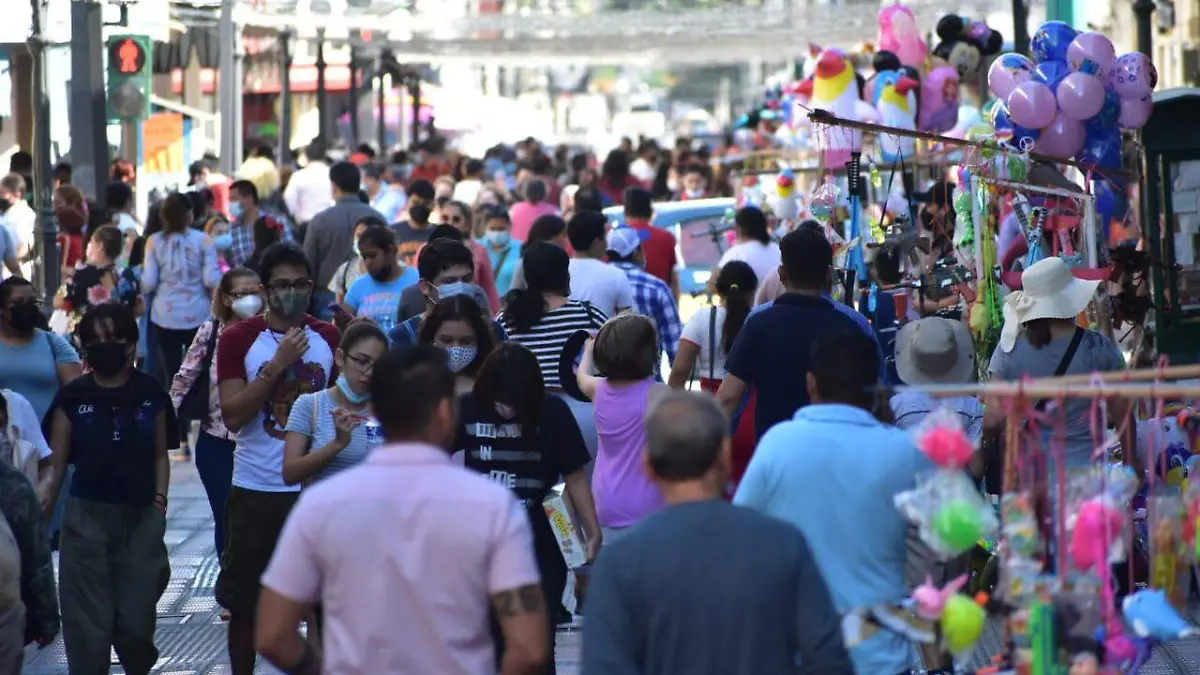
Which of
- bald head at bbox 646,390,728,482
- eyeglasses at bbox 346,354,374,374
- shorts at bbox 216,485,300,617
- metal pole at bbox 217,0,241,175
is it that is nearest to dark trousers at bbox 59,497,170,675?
shorts at bbox 216,485,300,617

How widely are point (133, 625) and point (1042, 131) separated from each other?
5599 millimetres

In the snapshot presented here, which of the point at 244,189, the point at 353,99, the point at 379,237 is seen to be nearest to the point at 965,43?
the point at 244,189

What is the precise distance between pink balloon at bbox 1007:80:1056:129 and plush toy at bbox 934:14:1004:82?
6.15 meters

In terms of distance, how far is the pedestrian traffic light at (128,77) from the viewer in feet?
71.5

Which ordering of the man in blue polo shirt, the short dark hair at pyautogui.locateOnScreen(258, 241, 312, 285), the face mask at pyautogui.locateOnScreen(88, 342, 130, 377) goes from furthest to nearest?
the short dark hair at pyautogui.locateOnScreen(258, 241, 312, 285), the face mask at pyautogui.locateOnScreen(88, 342, 130, 377), the man in blue polo shirt

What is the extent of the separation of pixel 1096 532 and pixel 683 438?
101cm

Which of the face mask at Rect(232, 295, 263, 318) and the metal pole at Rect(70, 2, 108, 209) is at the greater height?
the metal pole at Rect(70, 2, 108, 209)

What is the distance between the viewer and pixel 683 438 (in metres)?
4.79

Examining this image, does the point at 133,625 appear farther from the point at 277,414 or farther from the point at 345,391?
the point at 345,391

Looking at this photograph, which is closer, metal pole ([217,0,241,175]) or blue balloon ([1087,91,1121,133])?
blue balloon ([1087,91,1121,133])

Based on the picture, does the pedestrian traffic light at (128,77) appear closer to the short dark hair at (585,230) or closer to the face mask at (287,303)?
the short dark hair at (585,230)

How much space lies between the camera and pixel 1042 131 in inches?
453

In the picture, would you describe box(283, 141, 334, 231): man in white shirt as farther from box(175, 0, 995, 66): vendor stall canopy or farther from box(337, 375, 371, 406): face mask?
box(337, 375, 371, 406): face mask

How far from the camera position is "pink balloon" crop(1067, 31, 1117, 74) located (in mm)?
11648
